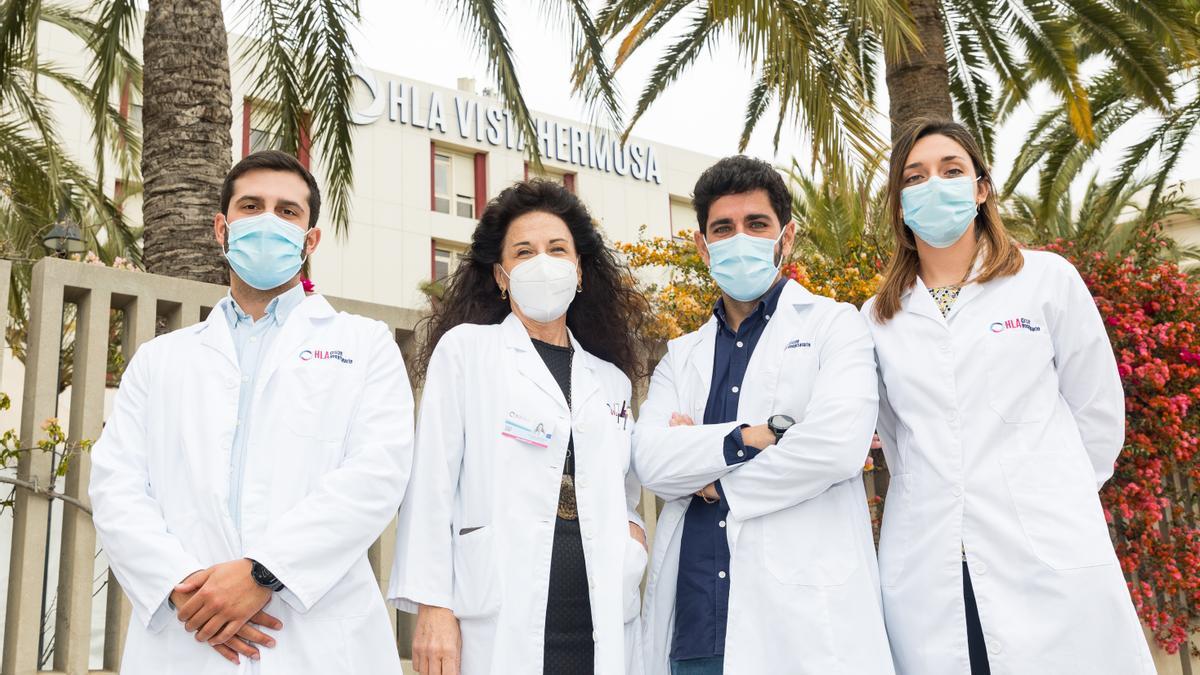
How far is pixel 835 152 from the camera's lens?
6.41 m

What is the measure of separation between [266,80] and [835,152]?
427 cm

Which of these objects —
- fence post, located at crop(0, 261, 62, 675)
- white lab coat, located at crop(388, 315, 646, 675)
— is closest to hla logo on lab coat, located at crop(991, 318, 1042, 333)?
white lab coat, located at crop(388, 315, 646, 675)

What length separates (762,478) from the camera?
119 inches

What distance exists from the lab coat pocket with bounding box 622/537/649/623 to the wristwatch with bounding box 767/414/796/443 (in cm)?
51

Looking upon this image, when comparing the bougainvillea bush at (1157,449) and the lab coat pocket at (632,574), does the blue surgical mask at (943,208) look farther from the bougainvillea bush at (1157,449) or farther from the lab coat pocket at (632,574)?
the bougainvillea bush at (1157,449)

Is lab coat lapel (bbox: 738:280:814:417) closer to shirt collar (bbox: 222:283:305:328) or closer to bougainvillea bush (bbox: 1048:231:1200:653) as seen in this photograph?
shirt collar (bbox: 222:283:305:328)

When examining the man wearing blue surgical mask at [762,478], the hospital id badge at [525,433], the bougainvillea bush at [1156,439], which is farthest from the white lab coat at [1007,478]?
the bougainvillea bush at [1156,439]

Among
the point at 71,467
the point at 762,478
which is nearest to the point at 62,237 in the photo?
the point at 71,467

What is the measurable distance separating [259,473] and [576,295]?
1348 mm

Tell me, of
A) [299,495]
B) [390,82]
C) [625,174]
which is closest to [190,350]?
[299,495]

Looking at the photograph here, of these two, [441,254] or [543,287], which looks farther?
[441,254]

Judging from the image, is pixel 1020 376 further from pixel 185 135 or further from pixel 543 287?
pixel 185 135

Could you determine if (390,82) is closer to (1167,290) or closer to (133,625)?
(1167,290)

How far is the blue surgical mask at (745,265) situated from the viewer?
346 cm
